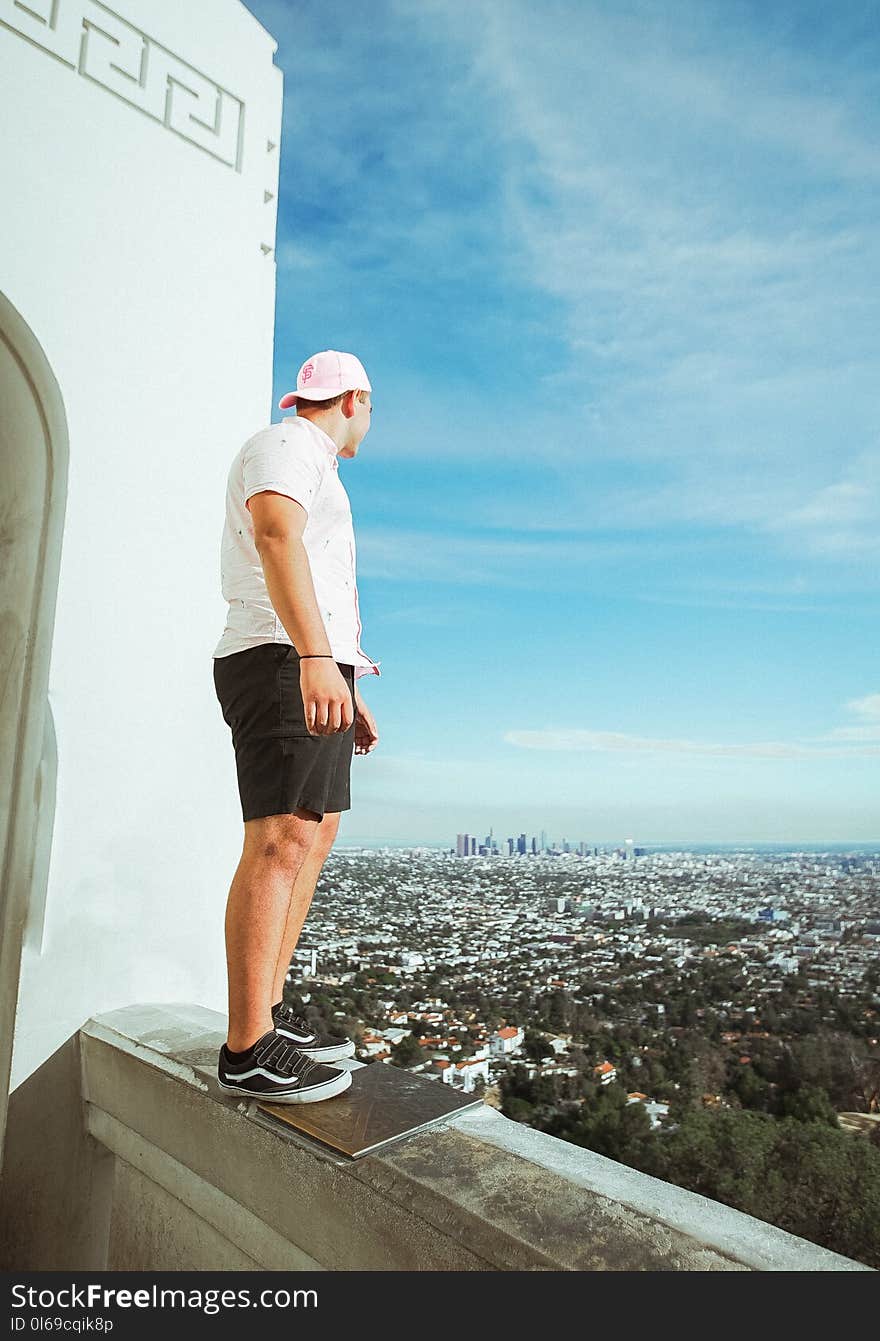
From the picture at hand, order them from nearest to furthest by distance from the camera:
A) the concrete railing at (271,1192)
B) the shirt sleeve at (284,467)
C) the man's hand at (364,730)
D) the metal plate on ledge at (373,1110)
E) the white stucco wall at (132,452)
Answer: the concrete railing at (271,1192)
the metal plate on ledge at (373,1110)
the shirt sleeve at (284,467)
the man's hand at (364,730)
the white stucco wall at (132,452)

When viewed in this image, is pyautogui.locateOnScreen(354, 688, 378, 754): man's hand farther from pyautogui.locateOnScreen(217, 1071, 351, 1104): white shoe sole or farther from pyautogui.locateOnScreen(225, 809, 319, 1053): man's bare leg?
pyautogui.locateOnScreen(217, 1071, 351, 1104): white shoe sole

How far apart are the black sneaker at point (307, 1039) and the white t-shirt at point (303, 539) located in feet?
1.78

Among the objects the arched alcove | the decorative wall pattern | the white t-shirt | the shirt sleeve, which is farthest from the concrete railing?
the decorative wall pattern

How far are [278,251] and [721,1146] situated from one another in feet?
8.23

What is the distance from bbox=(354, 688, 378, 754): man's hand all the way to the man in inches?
6.9

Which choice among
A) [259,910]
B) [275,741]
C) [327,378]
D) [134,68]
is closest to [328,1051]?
[259,910]

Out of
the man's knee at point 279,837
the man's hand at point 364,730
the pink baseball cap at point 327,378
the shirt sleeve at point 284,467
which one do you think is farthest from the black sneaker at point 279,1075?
the pink baseball cap at point 327,378

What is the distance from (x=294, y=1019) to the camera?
48.9 inches

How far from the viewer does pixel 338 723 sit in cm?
100

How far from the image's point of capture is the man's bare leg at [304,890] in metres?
1.20

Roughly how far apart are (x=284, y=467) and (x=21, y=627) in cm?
46

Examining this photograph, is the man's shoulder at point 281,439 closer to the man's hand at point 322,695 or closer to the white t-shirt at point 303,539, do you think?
the white t-shirt at point 303,539

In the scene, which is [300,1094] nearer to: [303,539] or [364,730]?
[364,730]

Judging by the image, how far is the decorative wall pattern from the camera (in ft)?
5.40
